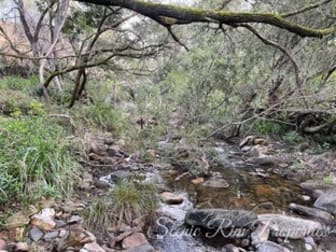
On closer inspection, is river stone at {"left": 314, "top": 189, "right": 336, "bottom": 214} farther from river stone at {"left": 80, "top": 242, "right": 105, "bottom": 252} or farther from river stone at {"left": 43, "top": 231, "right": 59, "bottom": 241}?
river stone at {"left": 43, "top": 231, "right": 59, "bottom": 241}

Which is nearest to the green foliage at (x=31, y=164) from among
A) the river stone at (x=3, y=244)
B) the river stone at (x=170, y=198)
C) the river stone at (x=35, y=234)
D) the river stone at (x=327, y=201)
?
the river stone at (x=35, y=234)

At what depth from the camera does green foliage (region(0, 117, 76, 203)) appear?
152 inches

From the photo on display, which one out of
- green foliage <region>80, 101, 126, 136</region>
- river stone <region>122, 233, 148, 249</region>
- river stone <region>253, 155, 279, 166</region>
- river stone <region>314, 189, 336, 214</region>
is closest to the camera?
river stone <region>122, 233, 148, 249</region>

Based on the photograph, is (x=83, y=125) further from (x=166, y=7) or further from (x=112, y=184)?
(x=166, y=7)

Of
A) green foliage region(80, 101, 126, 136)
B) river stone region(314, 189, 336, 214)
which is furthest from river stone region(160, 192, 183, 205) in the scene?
Result: green foliage region(80, 101, 126, 136)

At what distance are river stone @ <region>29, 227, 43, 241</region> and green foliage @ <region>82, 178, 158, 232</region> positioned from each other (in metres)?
0.53

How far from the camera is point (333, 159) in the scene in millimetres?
7188

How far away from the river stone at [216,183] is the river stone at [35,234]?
9.68 feet

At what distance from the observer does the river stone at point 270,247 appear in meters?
A: 3.68

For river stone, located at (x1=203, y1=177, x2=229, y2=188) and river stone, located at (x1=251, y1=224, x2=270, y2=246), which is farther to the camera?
river stone, located at (x1=203, y1=177, x2=229, y2=188)

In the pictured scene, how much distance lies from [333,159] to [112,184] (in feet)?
14.8

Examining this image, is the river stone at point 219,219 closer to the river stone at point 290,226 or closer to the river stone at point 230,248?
the river stone at point 290,226

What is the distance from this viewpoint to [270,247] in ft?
12.2

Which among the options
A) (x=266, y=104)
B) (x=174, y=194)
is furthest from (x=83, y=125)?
(x=266, y=104)
